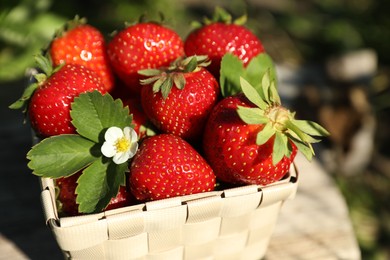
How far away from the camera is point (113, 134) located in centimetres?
97

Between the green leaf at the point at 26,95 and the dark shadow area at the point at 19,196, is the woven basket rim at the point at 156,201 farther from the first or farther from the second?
the dark shadow area at the point at 19,196

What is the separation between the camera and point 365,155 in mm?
2166

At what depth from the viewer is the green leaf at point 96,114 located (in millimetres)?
975

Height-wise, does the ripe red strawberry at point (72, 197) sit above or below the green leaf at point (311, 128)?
below

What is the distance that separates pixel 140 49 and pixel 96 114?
0.70 feet

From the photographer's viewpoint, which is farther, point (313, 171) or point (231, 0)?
point (231, 0)

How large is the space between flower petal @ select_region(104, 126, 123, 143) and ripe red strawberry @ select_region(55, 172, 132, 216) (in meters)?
0.11

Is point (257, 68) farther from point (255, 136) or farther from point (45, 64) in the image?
point (45, 64)

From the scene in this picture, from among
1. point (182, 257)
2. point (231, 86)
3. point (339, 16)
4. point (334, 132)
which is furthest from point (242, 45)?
point (339, 16)

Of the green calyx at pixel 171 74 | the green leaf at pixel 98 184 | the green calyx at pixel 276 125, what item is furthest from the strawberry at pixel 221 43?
the green leaf at pixel 98 184

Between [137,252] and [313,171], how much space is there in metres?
0.75

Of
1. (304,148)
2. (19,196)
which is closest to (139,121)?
(304,148)

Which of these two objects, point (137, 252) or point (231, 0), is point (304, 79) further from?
point (137, 252)

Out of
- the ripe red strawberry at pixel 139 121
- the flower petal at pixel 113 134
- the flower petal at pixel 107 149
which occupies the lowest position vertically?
the ripe red strawberry at pixel 139 121
